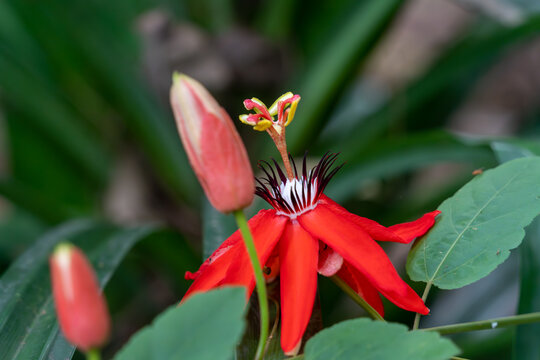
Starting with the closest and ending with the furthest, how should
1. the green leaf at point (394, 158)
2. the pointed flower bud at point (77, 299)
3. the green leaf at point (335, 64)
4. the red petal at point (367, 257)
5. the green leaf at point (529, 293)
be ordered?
1. the pointed flower bud at point (77, 299)
2. the red petal at point (367, 257)
3. the green leaf at point (529, 293)
4. the green leaf at point (394, 158)
5. the green leaf at point (335, 64)

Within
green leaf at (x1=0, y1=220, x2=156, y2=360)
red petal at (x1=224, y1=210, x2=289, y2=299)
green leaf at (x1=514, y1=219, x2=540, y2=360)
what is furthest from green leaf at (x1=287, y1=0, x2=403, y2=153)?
red petal at (x1=224, y1=210, x2=289, y2=299)

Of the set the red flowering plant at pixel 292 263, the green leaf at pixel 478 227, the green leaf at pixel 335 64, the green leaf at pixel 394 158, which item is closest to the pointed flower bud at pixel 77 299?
the red flowering plant at pixel 292 263

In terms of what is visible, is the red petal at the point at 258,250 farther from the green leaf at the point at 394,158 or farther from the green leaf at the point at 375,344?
the green leaf at the point at 394,158

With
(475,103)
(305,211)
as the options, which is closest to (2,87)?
(305,211)

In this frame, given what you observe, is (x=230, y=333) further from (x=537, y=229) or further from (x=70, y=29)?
(x=70, y=29)

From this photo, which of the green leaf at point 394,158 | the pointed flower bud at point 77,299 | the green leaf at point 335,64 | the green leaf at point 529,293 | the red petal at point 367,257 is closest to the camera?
the pointed flower bud at point 77,299

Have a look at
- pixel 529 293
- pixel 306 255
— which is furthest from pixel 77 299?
pixel 529 293

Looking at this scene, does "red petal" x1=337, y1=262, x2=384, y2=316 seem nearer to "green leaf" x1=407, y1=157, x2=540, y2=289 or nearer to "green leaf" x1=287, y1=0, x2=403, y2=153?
"green leaf" x1=407, y1=157, x2=540, y2=289
